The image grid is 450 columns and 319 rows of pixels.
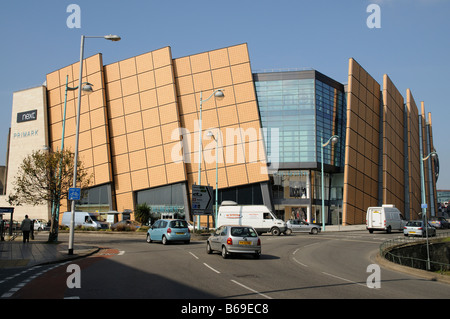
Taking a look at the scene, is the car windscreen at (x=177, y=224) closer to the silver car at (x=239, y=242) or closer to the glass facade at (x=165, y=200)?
the silver car at (x=239, y=242)

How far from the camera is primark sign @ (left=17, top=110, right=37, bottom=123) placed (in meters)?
64.1

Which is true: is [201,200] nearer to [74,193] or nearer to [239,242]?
[74,193]

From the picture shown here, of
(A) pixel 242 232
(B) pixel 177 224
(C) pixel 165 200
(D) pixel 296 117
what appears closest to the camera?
(A) pixel 242 232

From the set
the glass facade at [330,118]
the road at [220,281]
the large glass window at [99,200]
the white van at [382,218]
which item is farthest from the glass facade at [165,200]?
the road at [220,281]

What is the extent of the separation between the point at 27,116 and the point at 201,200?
4818 cm

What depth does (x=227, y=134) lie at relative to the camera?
5112cm

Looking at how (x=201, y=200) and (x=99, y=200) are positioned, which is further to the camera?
(x=99, y=200)

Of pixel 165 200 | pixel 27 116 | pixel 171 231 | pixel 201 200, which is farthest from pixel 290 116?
pixel 27 116

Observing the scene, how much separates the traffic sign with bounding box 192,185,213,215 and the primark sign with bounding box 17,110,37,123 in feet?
151
